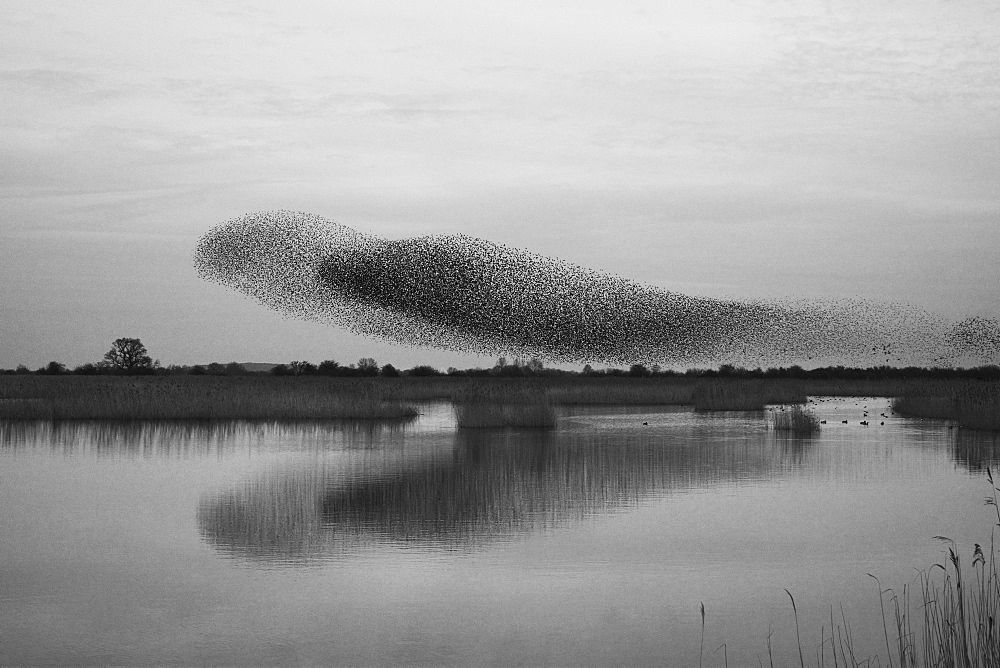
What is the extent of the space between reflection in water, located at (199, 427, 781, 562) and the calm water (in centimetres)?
6

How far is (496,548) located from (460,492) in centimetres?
328

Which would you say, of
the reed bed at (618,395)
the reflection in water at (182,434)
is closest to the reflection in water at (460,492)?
the reflection in water at (182,434)

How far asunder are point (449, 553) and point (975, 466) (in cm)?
965

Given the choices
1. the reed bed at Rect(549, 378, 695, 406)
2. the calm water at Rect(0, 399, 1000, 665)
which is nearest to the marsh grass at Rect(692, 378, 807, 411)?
the reed bed at Rect(549, 378, 695, 406)

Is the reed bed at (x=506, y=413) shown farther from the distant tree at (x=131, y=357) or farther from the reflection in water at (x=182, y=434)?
the distant tree at (x=131, y=357)

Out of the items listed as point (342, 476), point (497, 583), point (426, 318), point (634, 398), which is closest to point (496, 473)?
point (342, 476)

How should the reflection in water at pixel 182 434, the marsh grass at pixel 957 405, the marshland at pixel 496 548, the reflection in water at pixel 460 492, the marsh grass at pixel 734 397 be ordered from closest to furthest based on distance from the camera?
1. the marshland at pixel 496 548
2. the reflection in water at pixel 460 492
3. the reflection in water at pixel 182 434
4. the marsh grass at pixel 957 405
5. the marsh grass at pixel 734 397

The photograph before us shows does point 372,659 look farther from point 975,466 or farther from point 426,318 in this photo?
point 426,318

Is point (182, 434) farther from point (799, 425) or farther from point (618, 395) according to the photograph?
point (618, 395)

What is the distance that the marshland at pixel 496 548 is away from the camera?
225 inches

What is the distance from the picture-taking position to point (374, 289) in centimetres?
3216

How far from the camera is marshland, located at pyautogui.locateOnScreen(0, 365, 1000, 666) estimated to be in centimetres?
573

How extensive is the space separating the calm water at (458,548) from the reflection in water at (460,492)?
0.18 ft

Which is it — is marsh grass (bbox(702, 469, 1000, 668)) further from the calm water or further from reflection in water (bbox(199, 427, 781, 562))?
reflection in water (bbox(199, 427, 781, 562))
